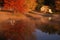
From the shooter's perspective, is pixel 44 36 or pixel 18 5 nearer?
pixel 44 36

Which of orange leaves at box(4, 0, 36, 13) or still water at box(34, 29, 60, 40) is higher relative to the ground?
orange leaves at box(4, 0, 36, 13)

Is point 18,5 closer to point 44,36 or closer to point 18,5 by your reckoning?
point 18,5

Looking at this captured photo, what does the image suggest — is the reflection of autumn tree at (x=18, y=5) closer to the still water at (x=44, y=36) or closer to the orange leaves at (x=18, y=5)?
the orange leaves at (x=18, y=5)

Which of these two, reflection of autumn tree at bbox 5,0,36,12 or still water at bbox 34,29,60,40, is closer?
still water at bbox 34,29,60,40

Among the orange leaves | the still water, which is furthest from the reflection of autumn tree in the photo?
the still water

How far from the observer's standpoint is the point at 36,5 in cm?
2223

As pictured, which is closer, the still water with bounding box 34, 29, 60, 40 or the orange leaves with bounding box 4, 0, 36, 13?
the still water with bounding box 34, 29, 60, 40

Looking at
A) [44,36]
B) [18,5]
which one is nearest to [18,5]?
[18,5]

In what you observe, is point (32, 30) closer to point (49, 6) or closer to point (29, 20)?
point (29, 20)

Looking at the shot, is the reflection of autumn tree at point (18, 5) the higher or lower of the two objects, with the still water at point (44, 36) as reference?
higher

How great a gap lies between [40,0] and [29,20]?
5.29 meters

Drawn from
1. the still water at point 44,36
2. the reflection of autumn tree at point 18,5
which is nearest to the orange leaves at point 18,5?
the reflection of autumn tree at point 18,5

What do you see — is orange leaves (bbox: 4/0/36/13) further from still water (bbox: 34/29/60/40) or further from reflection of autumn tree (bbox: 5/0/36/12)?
still water (bbox: 34/29/60/40)

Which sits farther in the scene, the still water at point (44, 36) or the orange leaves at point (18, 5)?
the orange leaves at point (18, 5)
